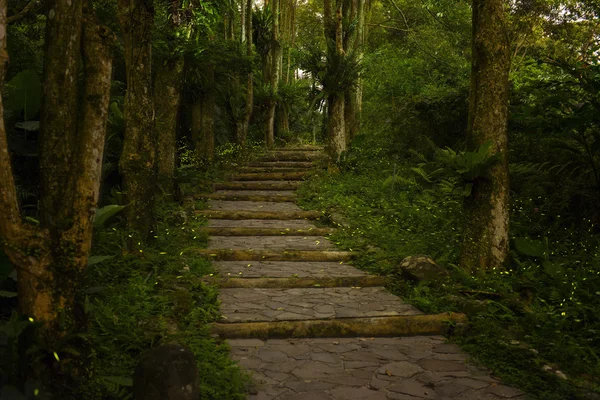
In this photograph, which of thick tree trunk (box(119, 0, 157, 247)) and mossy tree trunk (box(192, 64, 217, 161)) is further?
mossy tree trunk (box(192, 64, 217, 161))

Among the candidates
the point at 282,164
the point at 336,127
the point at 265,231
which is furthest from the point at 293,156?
the point at 265,231

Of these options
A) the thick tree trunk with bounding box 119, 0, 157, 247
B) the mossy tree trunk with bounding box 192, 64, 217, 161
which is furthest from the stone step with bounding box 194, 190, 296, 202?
the thick tree trunk with bounding box 119, 0, 157, 247

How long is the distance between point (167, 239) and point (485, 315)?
471 centimetres

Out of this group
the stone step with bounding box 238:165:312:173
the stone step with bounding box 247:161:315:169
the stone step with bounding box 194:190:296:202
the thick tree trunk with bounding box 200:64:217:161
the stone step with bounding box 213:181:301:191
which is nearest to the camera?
the stone step with bounding box 194:190:296:202

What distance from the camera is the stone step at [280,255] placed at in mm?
8234

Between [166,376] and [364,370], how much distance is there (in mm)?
1779

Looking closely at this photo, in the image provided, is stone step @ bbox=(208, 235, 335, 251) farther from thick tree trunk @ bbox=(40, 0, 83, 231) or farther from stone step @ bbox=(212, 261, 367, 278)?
thick tree trunk @ bbox=(40, 0, 83, 231)

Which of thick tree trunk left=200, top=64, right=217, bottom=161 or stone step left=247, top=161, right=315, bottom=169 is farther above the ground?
thick tree trunk left=200, top=64, right=217, bottom=161

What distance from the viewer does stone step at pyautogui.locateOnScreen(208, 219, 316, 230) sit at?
33.9 feet

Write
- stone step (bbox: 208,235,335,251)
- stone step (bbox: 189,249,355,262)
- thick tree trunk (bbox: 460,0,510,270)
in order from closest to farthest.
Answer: thick tree trunk (bbox: 460,0,510,270), stone step (bbox: 189,249,355,262), stone step (bbox: 208,235,335,251)

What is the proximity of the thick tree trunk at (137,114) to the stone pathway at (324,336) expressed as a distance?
130 centimetres

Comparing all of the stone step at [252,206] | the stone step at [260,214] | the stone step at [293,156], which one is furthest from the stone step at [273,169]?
the stone step at [260,214]

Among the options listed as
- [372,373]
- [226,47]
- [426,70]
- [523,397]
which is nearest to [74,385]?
[372,373]

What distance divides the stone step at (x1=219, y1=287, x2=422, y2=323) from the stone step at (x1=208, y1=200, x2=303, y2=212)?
5.18m
